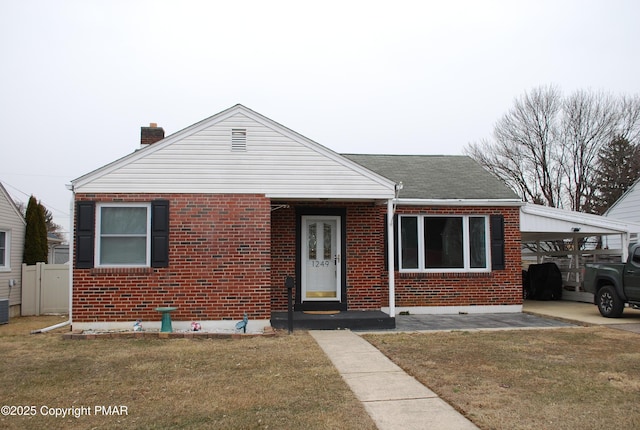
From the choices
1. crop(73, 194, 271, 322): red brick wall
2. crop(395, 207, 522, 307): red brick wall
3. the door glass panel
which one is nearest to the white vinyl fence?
crop(73, 194, 271, 322): red brick wall

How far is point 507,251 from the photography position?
13367 mm

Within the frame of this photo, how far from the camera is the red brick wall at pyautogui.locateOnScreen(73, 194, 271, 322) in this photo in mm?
10438

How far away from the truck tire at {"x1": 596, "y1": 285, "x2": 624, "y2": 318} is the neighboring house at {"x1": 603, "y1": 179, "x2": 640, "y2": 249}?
31.1ft

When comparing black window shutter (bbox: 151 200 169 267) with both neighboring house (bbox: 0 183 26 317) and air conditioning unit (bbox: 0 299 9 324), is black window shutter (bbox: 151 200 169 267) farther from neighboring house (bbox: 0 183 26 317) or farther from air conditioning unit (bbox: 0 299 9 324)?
neighboring house (bbox: 0 183 26 317)

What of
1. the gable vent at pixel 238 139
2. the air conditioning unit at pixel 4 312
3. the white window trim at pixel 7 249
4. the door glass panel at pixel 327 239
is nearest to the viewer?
the gable vent at pixel 238 139

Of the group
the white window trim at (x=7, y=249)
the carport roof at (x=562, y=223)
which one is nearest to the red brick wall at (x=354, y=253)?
the carport roof at (x=562, y=223)

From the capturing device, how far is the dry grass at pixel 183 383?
5199mm

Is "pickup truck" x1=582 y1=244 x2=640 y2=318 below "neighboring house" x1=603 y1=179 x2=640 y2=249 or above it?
below

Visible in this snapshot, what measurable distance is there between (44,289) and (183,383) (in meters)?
11.3

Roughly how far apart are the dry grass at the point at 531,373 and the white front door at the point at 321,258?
8.49 feet

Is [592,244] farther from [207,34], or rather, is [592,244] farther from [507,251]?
[207,34]

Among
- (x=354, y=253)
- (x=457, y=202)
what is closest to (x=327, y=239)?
(x=354, y=253)

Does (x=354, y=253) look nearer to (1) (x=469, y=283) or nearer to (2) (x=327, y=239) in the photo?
(2) (x=327, y=239)

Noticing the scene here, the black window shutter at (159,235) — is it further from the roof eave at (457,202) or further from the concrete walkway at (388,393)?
the roof eave at (457,202)
